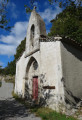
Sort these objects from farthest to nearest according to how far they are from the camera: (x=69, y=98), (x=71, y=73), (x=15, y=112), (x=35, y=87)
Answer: (x=35, y=87)
(x=71, y=73)
(x=69, y=98)
(x=15, y=112)

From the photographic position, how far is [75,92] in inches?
257

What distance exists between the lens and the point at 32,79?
912 centimetres

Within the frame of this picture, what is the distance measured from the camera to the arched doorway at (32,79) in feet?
28.5

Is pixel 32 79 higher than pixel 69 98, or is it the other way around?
pixel 32 79

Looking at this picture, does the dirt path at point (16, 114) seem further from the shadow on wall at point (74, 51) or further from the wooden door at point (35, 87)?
the shadow on wall at point (74, 51)

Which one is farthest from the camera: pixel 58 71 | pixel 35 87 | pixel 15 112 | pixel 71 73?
pixel 35 87

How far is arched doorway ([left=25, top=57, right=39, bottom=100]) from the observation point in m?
8.69

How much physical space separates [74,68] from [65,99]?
2.30m

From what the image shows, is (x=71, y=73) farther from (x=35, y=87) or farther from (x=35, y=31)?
(x=35, y=31)

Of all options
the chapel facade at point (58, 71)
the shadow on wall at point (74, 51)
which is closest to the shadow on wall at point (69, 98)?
the chapel facade at point (58, 71)

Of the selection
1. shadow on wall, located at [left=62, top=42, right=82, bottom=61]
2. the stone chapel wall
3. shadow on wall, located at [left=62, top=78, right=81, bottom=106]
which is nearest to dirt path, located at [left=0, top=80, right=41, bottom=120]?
shadow on wall, located at [left=62, top=78, right=81, bottom=106]

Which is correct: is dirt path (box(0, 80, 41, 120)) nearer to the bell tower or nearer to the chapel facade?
the chapel facade

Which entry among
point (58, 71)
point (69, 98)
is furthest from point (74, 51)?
point (69, 98)

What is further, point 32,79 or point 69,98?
point 32,79
